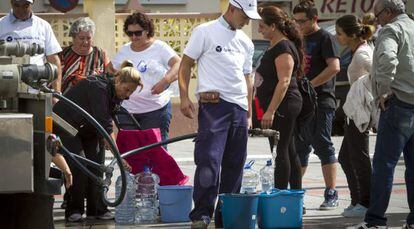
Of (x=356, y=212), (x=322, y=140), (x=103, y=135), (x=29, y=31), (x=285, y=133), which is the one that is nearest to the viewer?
(x=103, y=135)

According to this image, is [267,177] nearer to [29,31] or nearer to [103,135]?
[29,31]

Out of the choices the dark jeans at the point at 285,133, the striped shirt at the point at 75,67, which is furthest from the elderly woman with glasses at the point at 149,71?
the dark jeans at the point at 285,133

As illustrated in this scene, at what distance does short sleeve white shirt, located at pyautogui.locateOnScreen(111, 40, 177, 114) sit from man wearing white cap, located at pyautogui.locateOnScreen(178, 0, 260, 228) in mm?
1537

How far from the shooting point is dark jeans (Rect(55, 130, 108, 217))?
31.8 ft

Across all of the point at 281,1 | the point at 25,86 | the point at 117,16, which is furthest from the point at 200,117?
the point at 281,1

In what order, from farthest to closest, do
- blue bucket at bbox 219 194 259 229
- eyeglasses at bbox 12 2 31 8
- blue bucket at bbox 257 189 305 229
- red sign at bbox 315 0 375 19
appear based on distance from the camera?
1. red sign at bbox 315 0 375 19
2. eyeglasses at bbox 12 2 31 8
3. blue bucket at bbox 257 189 305 229
4. blue bucket at bbox 219 194 259 229

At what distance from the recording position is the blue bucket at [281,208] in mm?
8984

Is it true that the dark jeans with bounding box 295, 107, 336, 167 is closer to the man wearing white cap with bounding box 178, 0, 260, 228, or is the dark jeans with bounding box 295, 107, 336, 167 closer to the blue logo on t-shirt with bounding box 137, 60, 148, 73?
the man wearing white cap with bounding box 178, 0, 260, 228

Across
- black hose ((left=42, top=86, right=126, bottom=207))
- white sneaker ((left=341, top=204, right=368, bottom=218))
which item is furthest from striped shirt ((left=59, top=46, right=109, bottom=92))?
white sneaker ((left=341, top=204, right=368, bottom=218))

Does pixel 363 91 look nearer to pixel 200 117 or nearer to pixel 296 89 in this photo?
pixel 296 89

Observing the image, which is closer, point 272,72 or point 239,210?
point 239,210

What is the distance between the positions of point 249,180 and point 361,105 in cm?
132

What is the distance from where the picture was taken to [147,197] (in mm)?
9891

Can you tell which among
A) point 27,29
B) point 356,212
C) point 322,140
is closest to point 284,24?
point 322,140
